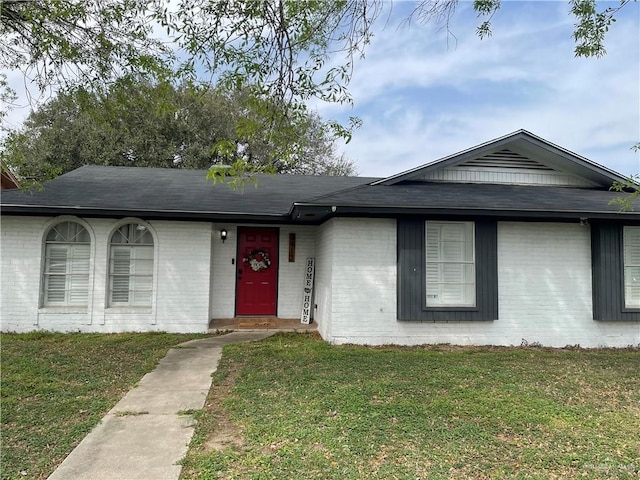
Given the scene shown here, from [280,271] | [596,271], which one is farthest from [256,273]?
[596,271]

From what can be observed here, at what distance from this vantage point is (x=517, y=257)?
7.48 meters

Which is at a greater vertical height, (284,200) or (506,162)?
(506,162)

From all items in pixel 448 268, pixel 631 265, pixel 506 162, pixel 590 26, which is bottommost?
pixel 448 268

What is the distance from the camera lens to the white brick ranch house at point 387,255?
7.20 m

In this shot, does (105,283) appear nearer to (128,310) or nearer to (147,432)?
(128,310)

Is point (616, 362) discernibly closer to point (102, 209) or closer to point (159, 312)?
point (159, 312)

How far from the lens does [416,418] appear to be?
3.90 meters

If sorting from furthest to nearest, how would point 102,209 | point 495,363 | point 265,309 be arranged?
point 265,309 < point 102,209 < point 495,363

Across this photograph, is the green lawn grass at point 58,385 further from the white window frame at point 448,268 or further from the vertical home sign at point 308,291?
the white window frame at point 448,268

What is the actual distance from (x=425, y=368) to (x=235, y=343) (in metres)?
3.35

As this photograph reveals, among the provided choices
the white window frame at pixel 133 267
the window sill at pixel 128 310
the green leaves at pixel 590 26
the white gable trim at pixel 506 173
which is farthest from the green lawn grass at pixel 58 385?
the green leaves at pixel 590 26

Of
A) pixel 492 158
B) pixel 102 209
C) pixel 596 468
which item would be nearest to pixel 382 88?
pixel 492 158

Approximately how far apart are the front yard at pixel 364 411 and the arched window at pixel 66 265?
1502 mm

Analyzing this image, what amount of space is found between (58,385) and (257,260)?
15.9 ft
